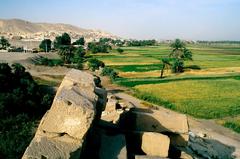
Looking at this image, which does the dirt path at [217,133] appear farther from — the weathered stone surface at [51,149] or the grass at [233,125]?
the weathered stone surface at [51,149]

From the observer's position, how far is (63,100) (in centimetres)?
827

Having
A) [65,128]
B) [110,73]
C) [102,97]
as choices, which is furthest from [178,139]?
[110,73]

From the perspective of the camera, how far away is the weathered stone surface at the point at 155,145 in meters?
11.2

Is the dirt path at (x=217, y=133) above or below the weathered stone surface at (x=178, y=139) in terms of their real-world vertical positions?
below

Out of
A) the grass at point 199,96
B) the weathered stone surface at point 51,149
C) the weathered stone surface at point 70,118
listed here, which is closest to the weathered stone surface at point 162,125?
the weathered stone surface at point 70,118

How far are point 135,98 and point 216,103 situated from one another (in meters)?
9.92

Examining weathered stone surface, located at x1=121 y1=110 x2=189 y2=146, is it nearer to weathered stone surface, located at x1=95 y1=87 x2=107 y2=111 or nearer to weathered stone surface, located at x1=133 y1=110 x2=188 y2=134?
weathered stone surface, located at x1=133 y1=110 x2=188 y2=134

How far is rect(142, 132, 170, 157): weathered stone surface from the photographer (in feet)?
36.7

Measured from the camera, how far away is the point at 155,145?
11.2 metres

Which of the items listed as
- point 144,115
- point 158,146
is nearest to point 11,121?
point 144,115

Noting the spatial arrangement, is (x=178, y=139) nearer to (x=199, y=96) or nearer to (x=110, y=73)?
(x=199, y=96)

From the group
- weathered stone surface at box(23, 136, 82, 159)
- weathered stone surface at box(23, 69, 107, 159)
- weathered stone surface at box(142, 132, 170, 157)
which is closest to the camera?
weathered stone surface at box(23, 136, 82, 159)

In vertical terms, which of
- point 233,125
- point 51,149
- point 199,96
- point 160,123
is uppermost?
point 51,149

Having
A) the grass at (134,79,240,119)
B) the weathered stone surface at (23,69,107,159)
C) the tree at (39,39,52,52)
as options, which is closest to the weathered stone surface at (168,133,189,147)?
the weathered stone surface at (23,69,107,159)
